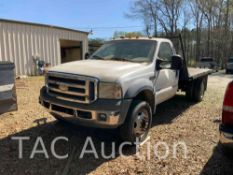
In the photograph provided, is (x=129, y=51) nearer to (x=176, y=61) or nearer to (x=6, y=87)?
(x=176, y=61)

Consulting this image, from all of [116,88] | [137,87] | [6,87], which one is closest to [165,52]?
[137,87]

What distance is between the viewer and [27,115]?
6273 mm

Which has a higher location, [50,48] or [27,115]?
[50,48]

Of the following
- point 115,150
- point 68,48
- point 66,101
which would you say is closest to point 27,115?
point 66,101

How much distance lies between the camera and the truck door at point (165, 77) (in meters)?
5.27

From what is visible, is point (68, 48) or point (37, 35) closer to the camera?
point (37, 35)

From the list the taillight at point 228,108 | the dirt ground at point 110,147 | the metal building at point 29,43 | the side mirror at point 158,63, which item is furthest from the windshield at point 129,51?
the metal building at point 29,43

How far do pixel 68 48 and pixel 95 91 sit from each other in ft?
67.7

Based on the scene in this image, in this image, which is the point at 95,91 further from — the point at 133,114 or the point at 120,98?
the point at 133,114

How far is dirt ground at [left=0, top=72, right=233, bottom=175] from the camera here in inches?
146

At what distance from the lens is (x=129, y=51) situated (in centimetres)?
533

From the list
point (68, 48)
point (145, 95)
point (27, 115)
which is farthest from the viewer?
point (68, 48)

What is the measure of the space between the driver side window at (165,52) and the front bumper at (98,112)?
1.89m
